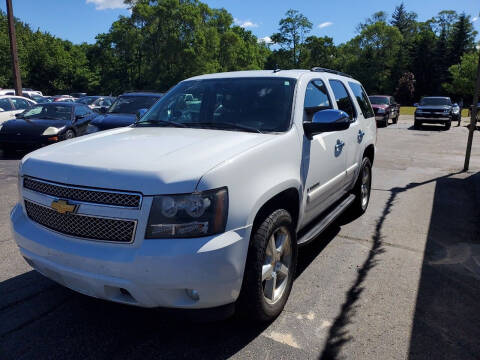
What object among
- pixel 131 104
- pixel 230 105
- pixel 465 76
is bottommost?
pixel 131 104

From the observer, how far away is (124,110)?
32.2 feet

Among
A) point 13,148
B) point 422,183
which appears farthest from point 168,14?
point 422,183

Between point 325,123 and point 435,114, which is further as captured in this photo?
point 435,114

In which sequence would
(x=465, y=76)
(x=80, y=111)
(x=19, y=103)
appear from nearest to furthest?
(x=80, y=111)
(x=19, y=103)
(x=465, y=76)

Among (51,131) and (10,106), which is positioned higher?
(10,106)

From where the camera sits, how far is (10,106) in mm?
12844

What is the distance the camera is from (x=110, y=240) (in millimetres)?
2318

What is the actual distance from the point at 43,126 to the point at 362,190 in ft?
27.8

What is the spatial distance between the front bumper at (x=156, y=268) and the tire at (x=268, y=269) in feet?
0.48

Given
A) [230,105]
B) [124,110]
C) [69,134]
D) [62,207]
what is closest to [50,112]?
[69,134]

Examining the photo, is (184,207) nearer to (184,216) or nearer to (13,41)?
(184,216)

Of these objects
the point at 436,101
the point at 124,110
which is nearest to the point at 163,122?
the point at 124,110

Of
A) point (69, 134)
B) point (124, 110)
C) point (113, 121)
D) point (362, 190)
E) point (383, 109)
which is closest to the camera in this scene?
point (362, 190)

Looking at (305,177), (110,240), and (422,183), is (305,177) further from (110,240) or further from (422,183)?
(422,183)
